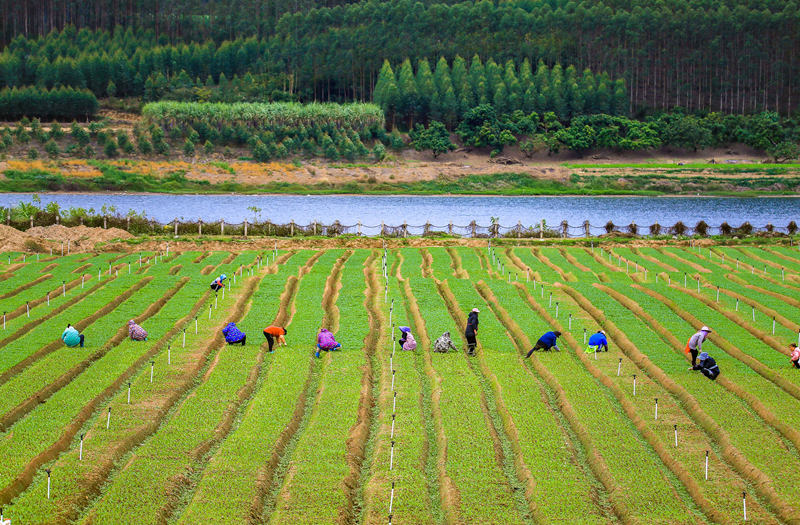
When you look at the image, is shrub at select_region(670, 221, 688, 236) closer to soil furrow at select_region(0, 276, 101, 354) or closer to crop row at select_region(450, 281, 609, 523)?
crop row at select_region(450, 281, 609, 523)

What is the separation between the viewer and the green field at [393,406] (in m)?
18.5

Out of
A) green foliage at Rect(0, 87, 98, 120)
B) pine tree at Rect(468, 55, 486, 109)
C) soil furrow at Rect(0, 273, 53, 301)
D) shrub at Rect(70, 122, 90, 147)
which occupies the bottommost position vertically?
soil furrow at Rect(0, 273, 53, 301)

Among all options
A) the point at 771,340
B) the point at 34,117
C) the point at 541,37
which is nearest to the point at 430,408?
the point at 771,340

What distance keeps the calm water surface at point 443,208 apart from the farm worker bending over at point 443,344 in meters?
45.4

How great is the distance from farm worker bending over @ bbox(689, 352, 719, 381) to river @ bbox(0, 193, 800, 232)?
159 feet

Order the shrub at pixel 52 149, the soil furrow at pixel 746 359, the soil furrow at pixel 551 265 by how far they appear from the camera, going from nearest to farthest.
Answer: the soil furrow at pixel 746 359 < the soil furrow at pixel 551 265 < the shrub at pixel 52 149

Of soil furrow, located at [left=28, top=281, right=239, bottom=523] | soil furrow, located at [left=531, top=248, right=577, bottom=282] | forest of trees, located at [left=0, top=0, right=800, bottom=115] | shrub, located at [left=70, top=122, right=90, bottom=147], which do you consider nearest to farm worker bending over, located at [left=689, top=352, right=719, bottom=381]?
soil furrow, located at [left=28, top=281, right=239, bottom=523]

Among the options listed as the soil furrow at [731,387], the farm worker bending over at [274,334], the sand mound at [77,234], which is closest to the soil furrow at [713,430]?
the soil furrow at [731,387]

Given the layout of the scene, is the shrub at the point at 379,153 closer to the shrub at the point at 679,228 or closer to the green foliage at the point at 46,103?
the green foliage at the point at 46,103

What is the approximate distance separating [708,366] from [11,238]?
39.4 metres

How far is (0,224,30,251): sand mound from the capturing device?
1949 inches

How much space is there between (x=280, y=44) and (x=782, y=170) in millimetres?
83565

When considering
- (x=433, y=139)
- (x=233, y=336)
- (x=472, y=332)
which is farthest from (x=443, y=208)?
(x=233, y=336)

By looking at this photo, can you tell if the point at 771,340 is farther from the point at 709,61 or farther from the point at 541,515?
the point at 709,61
